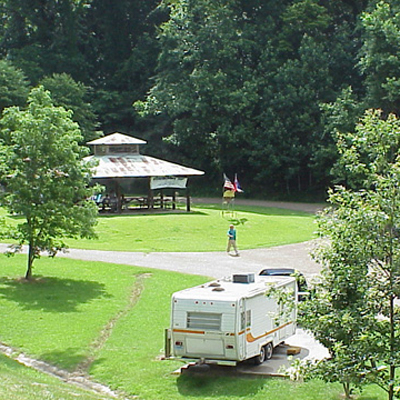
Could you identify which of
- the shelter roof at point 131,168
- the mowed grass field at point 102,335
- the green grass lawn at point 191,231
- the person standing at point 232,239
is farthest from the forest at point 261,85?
the mowed grass field at point 102,335

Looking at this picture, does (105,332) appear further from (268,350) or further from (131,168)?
(131,168)

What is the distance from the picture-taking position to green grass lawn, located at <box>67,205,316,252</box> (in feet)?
124

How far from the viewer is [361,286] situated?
11773mm

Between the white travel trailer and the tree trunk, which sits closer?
the white travel trailer

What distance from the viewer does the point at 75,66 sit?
246 ft

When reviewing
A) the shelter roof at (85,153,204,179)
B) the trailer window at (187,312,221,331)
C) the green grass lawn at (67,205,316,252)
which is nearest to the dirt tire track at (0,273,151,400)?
the trailer window at (187,312,221,331)

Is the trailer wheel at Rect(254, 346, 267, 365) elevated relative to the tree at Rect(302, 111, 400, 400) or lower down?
lower down

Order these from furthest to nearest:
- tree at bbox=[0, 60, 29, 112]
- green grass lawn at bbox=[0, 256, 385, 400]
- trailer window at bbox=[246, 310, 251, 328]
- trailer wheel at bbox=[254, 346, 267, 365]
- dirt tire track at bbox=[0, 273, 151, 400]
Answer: tree at bbox=[0, 60, 29, 112] → trailer wheel at bbox=[254, 346, 267, 365] → dirt tire track at bbox=[0, 273, 151, 400] → trailer window at bbox=[246, 310, 251, 328] → green grass lawn at bbox=[0, 256, 385, 400]

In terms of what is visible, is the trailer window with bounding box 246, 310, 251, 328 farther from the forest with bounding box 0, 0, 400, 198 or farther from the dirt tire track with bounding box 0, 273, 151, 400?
the forest with bounding box 0, 0, 400, 198

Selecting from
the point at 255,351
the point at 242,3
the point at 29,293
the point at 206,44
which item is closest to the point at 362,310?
the point at 255,351

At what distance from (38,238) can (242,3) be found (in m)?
43.1

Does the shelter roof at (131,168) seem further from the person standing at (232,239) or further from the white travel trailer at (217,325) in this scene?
the white travel trailer at (217,325)

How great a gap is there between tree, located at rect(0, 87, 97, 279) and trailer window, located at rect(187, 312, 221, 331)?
11.6m

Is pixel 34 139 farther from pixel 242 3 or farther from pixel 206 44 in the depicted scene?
pixel 242 3
